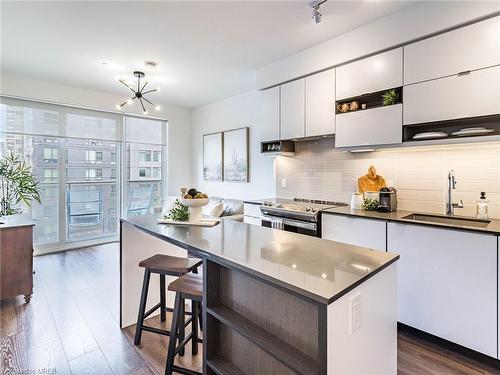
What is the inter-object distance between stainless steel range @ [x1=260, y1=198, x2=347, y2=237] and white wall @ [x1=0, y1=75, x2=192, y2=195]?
306 centimetres

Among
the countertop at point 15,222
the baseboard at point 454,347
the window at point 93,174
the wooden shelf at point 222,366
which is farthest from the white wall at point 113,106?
the baseboard at point 454,347

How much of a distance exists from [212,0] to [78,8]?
1172 millimetres

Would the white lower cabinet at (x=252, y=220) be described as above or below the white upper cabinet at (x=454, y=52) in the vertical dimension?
below

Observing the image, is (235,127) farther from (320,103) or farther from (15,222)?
(15,222)

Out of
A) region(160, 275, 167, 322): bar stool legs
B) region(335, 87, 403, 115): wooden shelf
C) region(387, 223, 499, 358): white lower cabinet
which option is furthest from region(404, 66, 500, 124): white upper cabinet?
region(160, 275, 167, 322): bar stool legs

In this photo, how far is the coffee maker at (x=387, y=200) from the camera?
270 centimetres

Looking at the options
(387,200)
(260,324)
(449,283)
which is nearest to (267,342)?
(260,324)

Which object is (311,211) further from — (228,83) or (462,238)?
(228,83)

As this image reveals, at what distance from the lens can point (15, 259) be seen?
284cm

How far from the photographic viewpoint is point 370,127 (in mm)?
2697

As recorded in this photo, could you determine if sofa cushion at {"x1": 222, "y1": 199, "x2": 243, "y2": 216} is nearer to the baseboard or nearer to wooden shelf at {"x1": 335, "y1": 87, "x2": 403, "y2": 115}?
wooden shelf at {"x1": 335, "y1": 87, "x2": 403, "y2": 115}

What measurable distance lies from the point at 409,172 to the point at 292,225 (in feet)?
4.21

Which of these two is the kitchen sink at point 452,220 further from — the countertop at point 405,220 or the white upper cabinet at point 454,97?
the white upper cabinet at point 454,97

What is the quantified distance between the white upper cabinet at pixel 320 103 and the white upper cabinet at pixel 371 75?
10 cm
